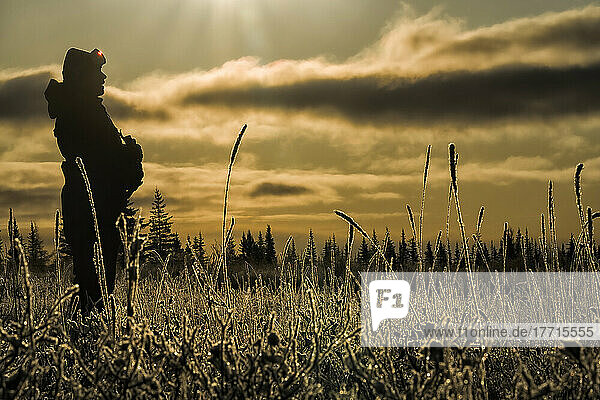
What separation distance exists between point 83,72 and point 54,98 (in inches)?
18.4

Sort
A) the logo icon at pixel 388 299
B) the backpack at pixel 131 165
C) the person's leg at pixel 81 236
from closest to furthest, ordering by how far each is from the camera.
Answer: the logo icon at pixel 388 299 → the person's leg at pixel 81 236 → the backpack at pixel 131 165

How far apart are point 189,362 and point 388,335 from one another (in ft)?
2.65

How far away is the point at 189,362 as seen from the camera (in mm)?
1626

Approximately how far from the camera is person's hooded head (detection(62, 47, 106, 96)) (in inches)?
297

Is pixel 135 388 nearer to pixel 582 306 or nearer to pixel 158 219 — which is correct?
pixel 582 306

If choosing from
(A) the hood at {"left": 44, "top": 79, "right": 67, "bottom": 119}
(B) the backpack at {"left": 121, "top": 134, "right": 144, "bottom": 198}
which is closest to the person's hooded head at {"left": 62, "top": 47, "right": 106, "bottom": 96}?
(A) the hood at {"left": 44, "top": 79, "right": 67, "bottom": 119}

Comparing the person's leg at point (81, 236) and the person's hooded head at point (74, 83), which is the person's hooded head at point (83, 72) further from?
the person's leg at point (81, 236)

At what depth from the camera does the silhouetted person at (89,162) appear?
7211 mm

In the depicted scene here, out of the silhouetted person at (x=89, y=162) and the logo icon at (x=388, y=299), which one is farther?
the silhouetted person at (x=89, y=162)

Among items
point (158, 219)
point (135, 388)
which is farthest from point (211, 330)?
point (158, 219)

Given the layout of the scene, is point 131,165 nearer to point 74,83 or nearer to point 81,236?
point 81,236

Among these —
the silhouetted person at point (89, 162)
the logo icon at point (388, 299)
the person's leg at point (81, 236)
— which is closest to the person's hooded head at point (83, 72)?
the silhouetted person at point (89, 162)

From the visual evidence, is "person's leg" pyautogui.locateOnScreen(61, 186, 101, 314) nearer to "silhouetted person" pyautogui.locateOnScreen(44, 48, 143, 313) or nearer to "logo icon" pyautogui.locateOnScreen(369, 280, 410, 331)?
"silhouetted person" pyautogui.locateOnScreen(44, 48, 143, 313)

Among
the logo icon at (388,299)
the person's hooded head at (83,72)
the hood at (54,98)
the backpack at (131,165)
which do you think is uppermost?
the person's hooded head at (83,72)
